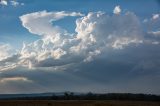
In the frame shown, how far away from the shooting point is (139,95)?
143 m

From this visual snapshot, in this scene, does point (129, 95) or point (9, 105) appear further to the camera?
point (129, 95)

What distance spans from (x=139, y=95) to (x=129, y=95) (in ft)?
15.0

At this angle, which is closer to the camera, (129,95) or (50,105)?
(50,105)

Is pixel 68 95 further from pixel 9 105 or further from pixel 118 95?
pixel 9 105

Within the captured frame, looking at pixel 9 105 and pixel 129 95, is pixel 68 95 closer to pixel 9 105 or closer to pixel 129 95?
pixel 129 95

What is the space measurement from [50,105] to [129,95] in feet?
231

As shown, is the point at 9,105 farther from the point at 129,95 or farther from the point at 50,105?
the point at 129,95

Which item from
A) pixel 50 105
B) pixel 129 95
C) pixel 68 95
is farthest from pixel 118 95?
pixel 50 105

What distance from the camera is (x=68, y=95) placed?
484 ft

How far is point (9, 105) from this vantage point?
76812mm

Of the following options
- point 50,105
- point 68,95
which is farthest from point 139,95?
point 50,105

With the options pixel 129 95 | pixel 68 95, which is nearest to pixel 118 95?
pixel 129 95

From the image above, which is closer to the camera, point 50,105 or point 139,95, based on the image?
point 50,105

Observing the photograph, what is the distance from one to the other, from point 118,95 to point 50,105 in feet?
224
